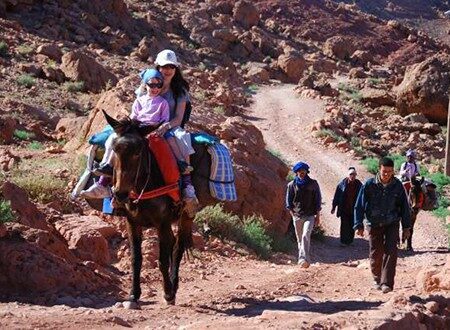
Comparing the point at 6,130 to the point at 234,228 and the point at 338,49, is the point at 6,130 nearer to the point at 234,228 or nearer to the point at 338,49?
the point at 234,228

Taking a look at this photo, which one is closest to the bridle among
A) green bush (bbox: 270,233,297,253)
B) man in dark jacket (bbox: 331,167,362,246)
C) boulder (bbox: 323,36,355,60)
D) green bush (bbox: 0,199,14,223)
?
green bush (bbox: 0,199,14,223)

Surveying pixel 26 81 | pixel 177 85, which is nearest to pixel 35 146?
pixel 26 81

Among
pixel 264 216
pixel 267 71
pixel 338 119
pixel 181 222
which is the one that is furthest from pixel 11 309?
pixel 267 71

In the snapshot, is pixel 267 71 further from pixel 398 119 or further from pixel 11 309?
pixel 11 309

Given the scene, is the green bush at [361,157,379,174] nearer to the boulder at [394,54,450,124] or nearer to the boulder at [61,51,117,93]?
the boulder at [394,54,450,124]

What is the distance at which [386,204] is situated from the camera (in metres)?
8.82

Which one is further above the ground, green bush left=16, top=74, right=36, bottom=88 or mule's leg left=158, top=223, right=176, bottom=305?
green bush left=16, top=74, right=36, bottom=88

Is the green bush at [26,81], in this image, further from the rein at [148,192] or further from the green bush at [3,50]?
the rein at [148,192]

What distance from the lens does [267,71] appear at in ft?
148

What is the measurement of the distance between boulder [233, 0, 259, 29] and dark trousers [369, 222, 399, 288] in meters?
49.0

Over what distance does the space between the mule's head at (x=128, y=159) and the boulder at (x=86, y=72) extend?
17291 millimetres

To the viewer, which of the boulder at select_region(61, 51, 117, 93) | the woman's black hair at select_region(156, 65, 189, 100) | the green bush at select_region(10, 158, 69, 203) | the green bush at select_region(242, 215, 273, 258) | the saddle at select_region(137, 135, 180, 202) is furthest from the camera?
the boulder at select_region(61, 51, 117, 93)

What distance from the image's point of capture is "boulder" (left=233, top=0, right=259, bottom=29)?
187 ft

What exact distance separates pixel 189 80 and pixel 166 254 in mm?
25863
